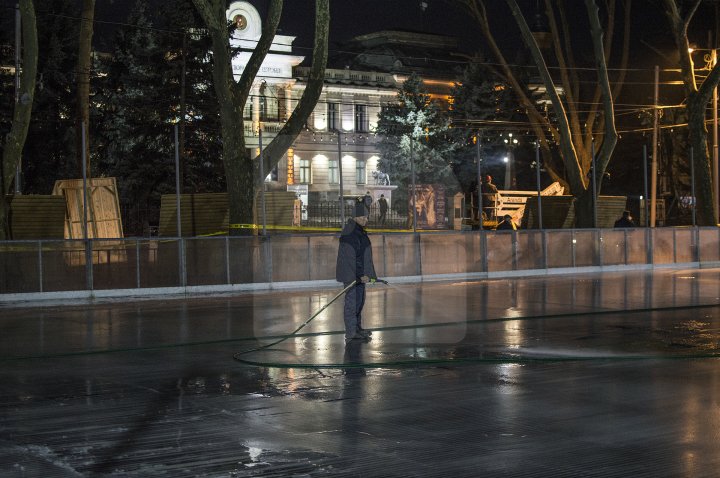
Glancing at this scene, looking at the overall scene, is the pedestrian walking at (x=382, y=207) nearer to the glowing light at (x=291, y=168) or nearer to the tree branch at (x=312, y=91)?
the tree branch at (x=312, y=91)

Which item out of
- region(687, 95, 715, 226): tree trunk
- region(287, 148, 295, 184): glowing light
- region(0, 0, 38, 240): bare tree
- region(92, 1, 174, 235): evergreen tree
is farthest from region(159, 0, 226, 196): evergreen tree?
region(287, 148, 295, 184): glowing light

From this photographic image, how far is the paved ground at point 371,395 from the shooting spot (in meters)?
7.32

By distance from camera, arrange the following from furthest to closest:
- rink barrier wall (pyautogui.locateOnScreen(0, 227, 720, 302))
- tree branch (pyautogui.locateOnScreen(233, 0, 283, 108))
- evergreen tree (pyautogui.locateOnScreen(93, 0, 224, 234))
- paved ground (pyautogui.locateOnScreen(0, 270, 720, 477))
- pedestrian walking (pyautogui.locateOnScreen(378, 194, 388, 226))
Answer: evergreen tree (pyautogui.locateOnScreen(93, 0, 224, 234))
pedestrian walking (pyautogui.locateOnScreen(378, 194, 388, 226))
tree branch (pyautogui.locateOnScreen(233, 0, 283, 108))
rink barrier wall (pyautogui.locateOnScreen(0, 227, 720, 302))
paved ground (pyautogui.locateOnScreen(0, 270, 720, 477))

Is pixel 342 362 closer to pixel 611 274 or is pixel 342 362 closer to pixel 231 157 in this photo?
pixel 231 157

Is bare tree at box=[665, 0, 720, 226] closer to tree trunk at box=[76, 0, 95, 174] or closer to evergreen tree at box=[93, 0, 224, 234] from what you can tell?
evergreen tree at box=[93, 0, 224, 234]

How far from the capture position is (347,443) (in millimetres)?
7879

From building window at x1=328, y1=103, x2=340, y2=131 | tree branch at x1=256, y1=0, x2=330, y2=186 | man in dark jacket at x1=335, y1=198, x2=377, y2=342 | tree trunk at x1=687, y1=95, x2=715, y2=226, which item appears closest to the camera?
man in dark jacket at x1=335, y1=198, x2=377, y2=342

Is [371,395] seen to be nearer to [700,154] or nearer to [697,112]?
[700,154]

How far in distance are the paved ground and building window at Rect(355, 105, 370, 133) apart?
70.3 meters

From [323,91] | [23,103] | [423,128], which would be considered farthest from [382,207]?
[323,91]

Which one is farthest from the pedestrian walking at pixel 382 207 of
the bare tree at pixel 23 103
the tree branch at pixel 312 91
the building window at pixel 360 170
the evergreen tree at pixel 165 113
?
the evergreen tree at pixel 165 113

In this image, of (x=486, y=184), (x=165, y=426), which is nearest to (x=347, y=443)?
(x=165, y=426)

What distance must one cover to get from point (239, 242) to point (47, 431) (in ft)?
55.9

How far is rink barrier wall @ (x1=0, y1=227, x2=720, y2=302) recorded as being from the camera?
Result: 75.1 feet
